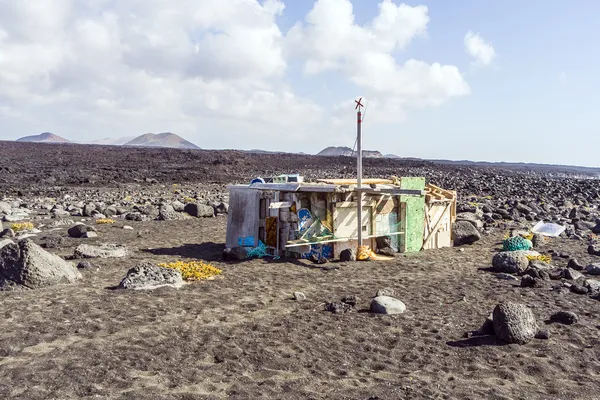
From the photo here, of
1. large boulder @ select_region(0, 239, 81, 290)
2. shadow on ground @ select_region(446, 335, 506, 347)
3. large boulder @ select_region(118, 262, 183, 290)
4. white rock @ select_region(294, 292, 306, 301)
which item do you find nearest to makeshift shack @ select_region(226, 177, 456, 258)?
white rock @ select_region(294, 292, 306, 301)

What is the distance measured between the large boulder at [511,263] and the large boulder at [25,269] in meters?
9.76

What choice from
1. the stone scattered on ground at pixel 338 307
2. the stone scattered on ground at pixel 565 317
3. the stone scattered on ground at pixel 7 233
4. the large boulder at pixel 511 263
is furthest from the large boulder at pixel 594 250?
the stone scattered on ground at pixel 7 233

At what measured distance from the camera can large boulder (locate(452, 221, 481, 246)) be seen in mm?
17109

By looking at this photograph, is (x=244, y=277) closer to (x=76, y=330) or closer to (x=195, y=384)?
(x=76, y=330)

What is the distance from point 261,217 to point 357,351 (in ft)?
26.1

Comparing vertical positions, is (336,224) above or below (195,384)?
above

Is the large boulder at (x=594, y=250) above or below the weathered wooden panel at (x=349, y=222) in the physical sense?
below

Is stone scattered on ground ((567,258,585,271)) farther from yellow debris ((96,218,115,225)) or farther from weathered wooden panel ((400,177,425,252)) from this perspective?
yellow debris ((96,218,115,225))

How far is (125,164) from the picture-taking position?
170 feet

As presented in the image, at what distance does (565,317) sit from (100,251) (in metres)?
10.9

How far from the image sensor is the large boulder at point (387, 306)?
361 inches

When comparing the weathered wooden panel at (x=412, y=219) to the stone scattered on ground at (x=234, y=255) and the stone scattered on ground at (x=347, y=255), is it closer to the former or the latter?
the stone scattered on ground at (x=347, y=255)

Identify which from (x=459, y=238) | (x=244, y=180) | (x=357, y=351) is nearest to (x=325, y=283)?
(x=357, y=351)

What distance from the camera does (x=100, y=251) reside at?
13.9 m
